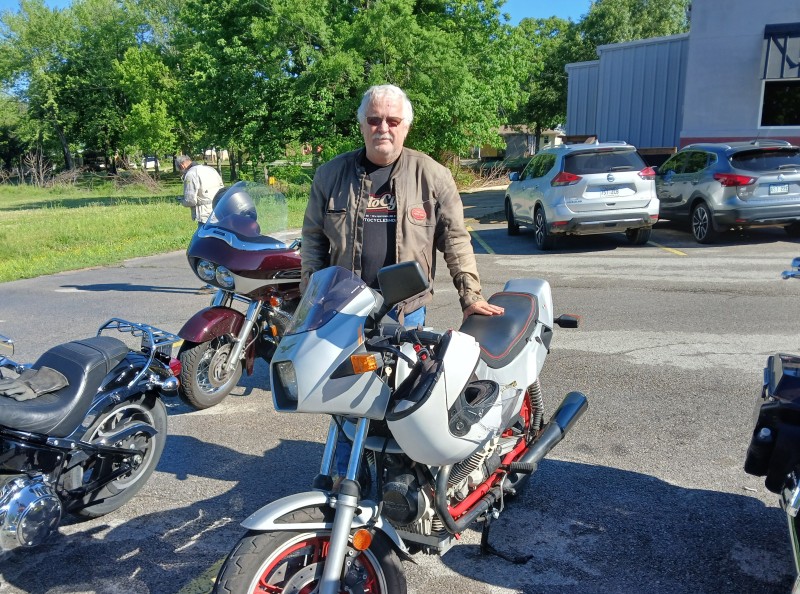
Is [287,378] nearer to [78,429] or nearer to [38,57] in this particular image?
[78,429]

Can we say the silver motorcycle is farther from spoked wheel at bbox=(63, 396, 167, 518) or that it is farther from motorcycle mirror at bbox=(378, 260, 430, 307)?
spoked wheel at bbox=(63, 396, 167, 518)

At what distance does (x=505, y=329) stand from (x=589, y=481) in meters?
1.35

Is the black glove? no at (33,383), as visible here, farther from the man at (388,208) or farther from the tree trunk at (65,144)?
the tree trunk at (65,144)

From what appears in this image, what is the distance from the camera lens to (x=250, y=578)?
2.39m

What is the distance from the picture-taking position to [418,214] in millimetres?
3475

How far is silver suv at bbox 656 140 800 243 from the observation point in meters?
11.9

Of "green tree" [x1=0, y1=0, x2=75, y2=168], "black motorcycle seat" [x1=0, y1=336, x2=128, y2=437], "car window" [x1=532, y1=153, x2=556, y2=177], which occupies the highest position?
"green tree" [x1=0, y1=0, x2=75, y2=168]

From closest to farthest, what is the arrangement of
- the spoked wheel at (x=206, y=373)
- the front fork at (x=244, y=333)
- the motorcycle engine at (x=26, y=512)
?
the motorcycle engine at (x=26, y=512) < the spoked wheel at (x=206, y=373) < the front fork at (x=244, y=333)

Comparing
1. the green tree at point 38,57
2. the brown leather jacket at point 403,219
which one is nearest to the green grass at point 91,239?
the brown leather jacket at point 403,219

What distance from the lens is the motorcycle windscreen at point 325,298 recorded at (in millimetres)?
2564

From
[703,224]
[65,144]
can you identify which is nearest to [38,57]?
[65,144]

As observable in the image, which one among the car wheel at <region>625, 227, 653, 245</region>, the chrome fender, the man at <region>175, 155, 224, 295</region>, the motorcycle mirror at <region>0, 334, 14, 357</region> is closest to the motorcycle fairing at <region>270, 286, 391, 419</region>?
the chrome fender

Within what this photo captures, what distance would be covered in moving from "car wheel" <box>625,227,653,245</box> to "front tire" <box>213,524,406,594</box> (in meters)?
11.1

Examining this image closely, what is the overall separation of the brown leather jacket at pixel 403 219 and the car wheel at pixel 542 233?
8963 millimetres
